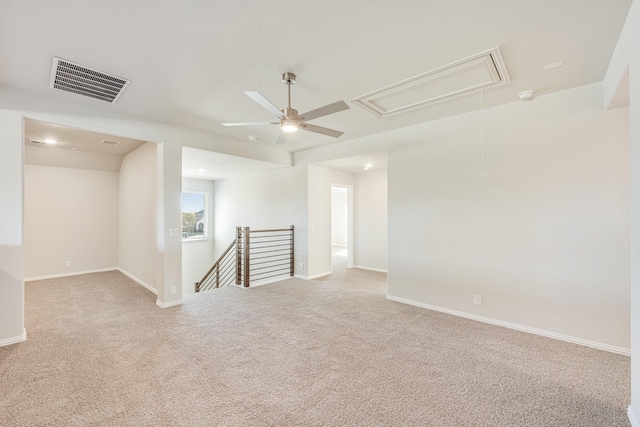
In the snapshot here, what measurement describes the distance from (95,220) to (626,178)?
8.94 meters

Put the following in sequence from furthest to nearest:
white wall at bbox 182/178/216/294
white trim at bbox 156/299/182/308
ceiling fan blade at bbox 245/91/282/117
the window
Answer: the window
white wall at bbox 182/178/216/294
white trim at bbox 156/299/182/308
ceiling fan blade at bbox 245/91/282/117

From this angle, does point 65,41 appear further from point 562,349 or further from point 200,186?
point 200,186

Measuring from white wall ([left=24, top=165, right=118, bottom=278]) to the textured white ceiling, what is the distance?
385 cm

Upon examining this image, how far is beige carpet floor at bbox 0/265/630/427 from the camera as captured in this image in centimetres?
191

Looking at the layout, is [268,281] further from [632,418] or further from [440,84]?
[632,418]

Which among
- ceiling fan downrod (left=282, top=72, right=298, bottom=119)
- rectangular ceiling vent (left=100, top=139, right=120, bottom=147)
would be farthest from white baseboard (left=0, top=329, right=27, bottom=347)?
ceiling fan downrod (left=282, top=72, right=298, bottom=119)

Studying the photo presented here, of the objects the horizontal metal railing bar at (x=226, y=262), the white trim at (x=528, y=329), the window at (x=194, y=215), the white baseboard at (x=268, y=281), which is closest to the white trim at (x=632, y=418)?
the white trim at (x=528, y=329)

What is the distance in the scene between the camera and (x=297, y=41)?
215cm

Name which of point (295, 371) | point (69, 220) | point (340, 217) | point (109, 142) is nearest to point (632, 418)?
point (295, 371)

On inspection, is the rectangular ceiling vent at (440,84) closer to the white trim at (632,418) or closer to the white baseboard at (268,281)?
the white trim at (632,418)

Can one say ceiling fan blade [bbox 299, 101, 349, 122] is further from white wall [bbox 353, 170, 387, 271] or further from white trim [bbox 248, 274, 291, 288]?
white wall [bbox 353, 170, 387, 271]

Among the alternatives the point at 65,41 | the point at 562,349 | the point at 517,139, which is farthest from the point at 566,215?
the point at 65,41

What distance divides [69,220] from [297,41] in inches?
263

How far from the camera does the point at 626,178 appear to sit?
8.96 feet
